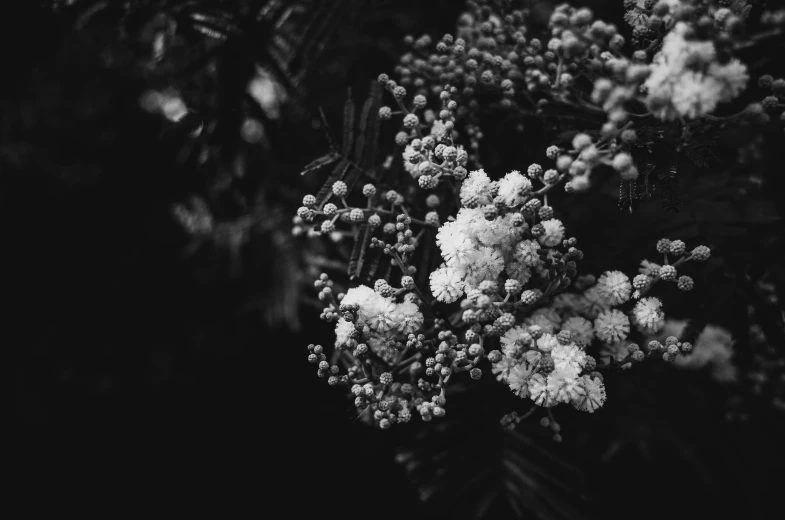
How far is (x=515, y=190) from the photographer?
1.27 metres

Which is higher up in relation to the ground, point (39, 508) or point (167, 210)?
point (167, 210)

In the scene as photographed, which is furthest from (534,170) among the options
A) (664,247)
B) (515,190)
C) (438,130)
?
(664,247)

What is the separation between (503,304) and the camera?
129 centimetres

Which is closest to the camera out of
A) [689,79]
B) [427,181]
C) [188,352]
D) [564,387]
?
[689,79]

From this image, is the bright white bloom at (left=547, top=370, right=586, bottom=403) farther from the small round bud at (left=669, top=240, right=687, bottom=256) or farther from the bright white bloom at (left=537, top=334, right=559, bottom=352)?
the small round bud at (left=669, top=240, right=687, bottom=256)

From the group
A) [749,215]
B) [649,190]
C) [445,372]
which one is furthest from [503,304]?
[749,215]

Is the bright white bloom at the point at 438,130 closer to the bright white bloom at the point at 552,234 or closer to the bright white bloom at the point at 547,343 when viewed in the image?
the bright white bloom at the point at 552,234

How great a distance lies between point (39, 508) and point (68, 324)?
1.47 m

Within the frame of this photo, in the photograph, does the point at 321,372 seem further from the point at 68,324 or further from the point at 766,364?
the point at 68,324

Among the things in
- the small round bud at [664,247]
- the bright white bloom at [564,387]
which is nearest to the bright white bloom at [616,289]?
the small round bud at [664,247]

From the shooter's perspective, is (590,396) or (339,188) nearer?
(590,396)

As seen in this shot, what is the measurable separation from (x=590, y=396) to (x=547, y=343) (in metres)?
0.17

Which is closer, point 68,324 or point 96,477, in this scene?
point 68,324

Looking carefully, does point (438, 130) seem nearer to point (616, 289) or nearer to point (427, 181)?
point (427, 181)
